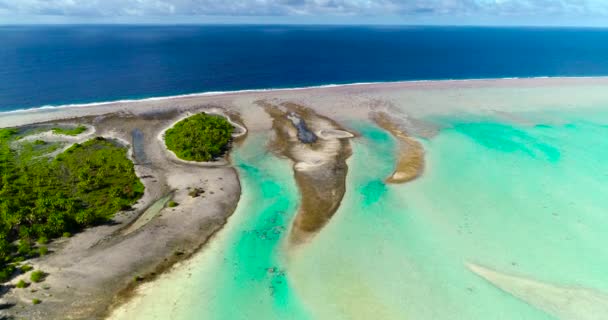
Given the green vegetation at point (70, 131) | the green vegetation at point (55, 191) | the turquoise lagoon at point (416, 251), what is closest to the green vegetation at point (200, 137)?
the turquoise lagoon at point (416, 251)

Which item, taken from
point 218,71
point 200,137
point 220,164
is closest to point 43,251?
point 220,164

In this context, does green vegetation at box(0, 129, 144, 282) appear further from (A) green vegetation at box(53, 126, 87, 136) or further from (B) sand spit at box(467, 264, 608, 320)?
(B) sand spit at box(467, 264, 608, 320)

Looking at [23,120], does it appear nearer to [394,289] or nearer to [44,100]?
[44,100]

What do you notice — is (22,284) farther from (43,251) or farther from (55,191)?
(55,191)

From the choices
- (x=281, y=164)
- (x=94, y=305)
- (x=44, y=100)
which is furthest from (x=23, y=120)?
(x=94, y=305)

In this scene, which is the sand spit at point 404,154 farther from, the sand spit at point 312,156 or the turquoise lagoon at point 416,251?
the sand spit at point 312,156
